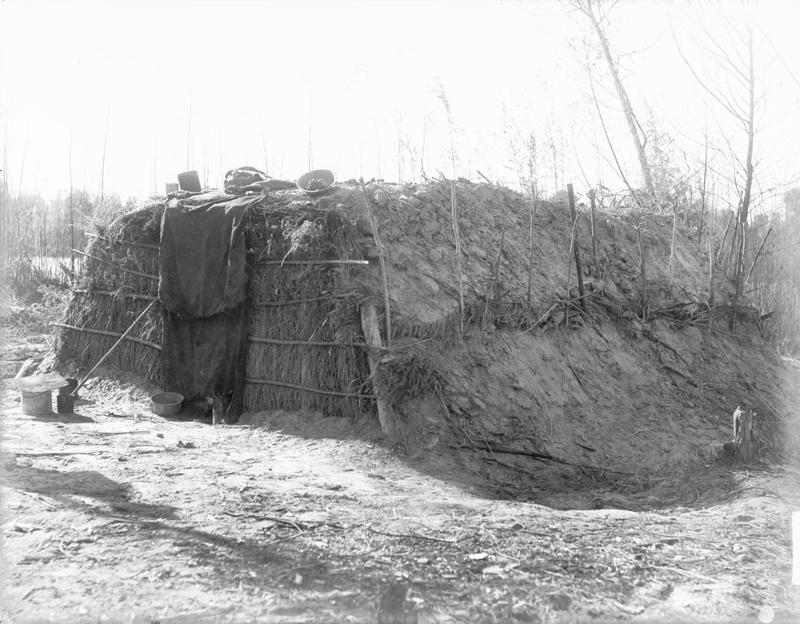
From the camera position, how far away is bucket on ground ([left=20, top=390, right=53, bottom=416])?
6.64 meters

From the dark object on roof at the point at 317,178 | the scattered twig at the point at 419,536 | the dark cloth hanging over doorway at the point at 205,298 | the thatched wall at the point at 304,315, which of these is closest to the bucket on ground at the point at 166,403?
the dark cloth hanging over doorway at the point at 205,298

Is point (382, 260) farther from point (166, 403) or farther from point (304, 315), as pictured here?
point (166, 403)

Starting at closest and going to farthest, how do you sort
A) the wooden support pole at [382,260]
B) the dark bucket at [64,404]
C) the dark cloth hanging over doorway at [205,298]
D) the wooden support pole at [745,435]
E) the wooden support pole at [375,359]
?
the wooden support pole at [745,435]
the wooden support pole at [375,359]
the wooden support pole at [382,260]
the dark bucket at [64,404]
the dark cloth hanging over doorway at [205,298]

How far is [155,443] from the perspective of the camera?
19.1 ft

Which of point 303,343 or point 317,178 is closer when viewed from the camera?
point 303,343

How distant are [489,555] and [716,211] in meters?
9.20

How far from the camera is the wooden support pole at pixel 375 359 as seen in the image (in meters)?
6.12

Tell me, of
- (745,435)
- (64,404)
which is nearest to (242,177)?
(64,404)

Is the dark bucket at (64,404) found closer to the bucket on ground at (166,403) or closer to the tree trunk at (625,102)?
the bucket on ground at (166,403)

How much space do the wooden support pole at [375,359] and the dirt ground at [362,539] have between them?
0.88 ft

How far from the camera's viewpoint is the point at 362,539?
3793 mm

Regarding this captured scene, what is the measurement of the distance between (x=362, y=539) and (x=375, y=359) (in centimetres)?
254

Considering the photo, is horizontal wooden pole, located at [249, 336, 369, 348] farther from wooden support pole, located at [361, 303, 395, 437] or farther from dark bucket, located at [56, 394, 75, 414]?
dark bucket, located at [56, 394, 75, 414]

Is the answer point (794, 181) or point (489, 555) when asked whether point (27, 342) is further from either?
point (794, 181)
